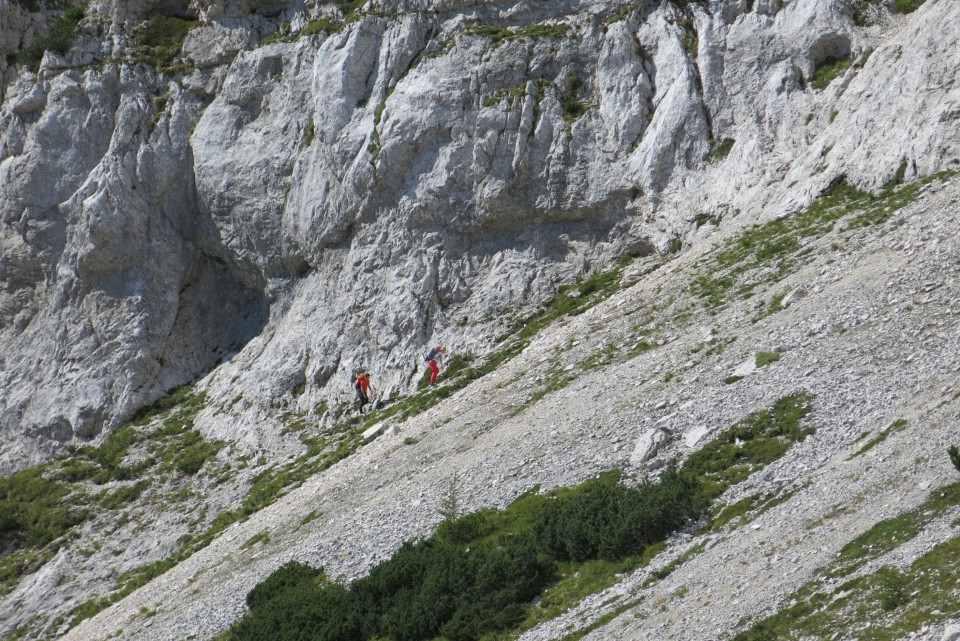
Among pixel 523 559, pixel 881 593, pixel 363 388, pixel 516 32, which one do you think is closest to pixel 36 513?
pixel 363 388

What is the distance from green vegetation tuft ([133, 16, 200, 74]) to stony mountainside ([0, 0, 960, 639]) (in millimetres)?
317

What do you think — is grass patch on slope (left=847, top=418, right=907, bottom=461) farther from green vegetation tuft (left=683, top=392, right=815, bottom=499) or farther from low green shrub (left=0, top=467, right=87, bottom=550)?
low green shrub (left=0, top=467, right=87, bottom=550)

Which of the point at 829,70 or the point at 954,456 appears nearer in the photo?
the point at 954,456

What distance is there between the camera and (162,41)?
57.3 meters

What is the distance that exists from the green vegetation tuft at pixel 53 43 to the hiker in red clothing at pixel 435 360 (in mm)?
34950

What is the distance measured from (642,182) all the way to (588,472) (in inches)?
885

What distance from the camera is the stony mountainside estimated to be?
22109mm

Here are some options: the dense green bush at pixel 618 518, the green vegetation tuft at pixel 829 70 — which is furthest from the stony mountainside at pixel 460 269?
the dense green bush at pixel 618 518

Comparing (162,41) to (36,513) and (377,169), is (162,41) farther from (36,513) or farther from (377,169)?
(36,513)

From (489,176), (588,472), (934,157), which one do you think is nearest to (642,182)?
(489,176)

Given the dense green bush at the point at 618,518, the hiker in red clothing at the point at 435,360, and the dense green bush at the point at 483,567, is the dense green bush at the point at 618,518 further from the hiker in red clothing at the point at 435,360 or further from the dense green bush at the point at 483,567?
the hiker in red clothing at the point at 435,360

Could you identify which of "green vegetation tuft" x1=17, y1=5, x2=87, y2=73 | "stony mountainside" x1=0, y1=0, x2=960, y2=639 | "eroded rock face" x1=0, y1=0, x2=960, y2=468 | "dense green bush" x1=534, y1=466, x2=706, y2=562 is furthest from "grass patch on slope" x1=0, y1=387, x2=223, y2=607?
"green vegetation tuft" x1=17, y1=5, x2=87, y2=73

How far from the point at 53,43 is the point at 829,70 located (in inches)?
1852

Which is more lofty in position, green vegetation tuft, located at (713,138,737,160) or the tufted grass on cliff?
the tufted grass on cliff
